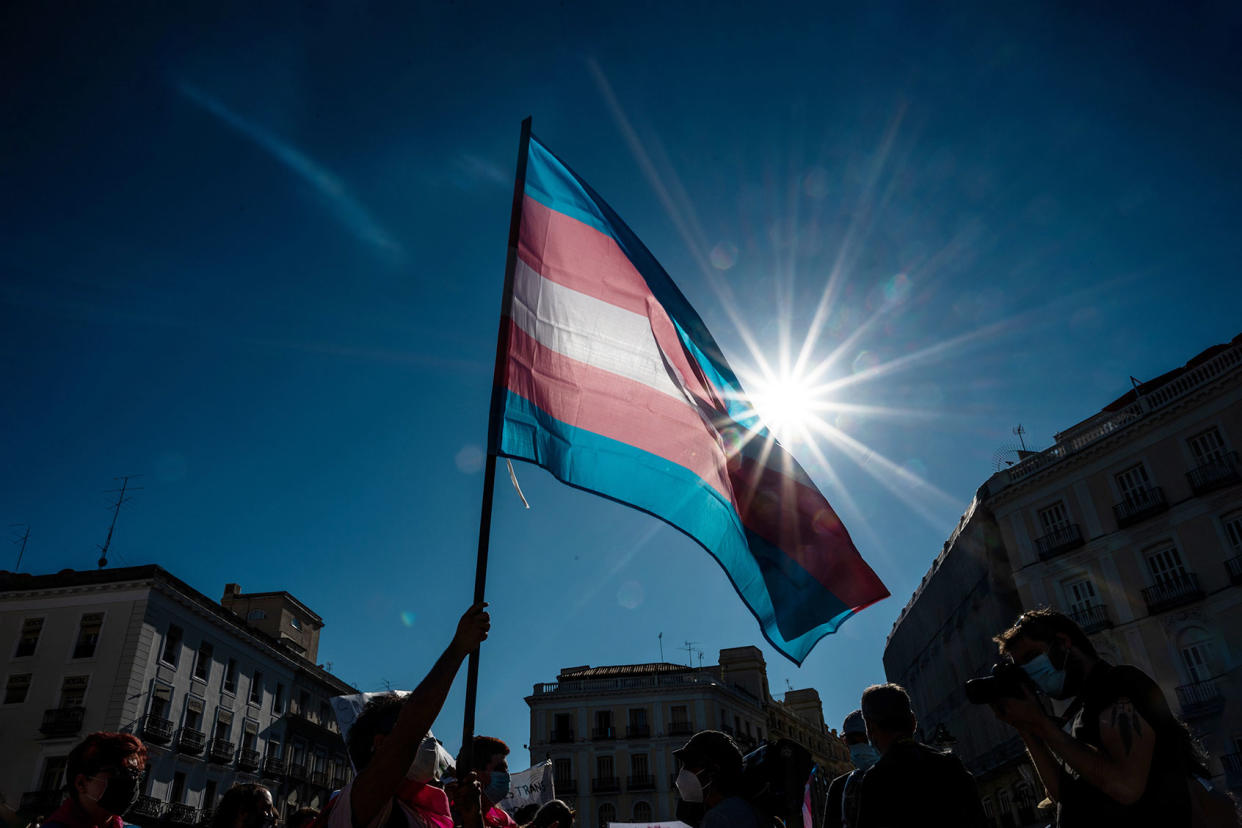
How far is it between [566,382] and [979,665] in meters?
29.1

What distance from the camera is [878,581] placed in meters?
4.41

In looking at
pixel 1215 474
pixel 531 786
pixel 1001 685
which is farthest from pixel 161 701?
pixel 1215 474

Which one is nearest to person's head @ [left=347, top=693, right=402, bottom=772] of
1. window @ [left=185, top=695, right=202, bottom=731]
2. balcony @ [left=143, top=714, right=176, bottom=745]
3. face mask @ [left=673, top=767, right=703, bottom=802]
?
face mask @ [left=673, top=767, right=703, bottom=802]

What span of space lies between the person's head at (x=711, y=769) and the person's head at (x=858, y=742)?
1.46m

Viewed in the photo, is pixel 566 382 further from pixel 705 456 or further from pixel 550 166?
pixel 550 166

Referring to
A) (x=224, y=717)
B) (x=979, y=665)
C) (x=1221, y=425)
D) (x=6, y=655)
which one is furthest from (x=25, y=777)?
(x=1221, y=425)

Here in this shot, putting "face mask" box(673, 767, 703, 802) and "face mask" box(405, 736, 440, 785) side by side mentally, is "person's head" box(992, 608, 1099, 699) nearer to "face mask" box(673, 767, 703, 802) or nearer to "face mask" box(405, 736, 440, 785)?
"face mask" box(673, 767, 703, 802)

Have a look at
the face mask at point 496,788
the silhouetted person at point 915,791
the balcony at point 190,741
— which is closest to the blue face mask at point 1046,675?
the silhouetted person at point 915,791

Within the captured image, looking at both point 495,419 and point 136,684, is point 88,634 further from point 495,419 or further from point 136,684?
point 495,419

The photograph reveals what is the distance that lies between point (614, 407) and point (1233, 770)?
22.2 m

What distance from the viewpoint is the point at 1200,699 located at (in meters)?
20.6

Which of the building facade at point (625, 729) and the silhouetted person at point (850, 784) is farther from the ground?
the building facade at point (625, 729)

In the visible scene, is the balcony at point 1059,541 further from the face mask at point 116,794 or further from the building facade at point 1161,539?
the face mask at point 116,794

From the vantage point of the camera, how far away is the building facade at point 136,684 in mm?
26516
